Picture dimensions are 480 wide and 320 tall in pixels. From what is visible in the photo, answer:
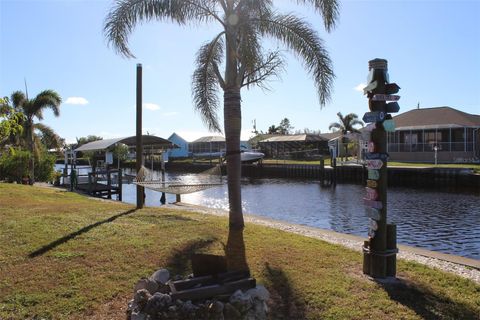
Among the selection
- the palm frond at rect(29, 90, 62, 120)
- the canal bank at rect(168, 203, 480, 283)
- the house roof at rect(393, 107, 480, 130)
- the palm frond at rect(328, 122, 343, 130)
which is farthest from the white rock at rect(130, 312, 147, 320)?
the palm frond at rect(328, 122, 343, 130)

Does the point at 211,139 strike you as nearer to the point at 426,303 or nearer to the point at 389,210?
the point at 389,210

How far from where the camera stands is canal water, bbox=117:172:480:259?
1351 cm

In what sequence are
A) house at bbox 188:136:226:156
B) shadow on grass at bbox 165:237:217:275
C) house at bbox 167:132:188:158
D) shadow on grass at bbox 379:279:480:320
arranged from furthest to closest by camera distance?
1. house at bbox 167:132:188:158
2. house at bbox 188:136:226:156
3. shadow on grass at bbox 165:237:217:275
4. shadow on grass at bbox 379:279:480:320

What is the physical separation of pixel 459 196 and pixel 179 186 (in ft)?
60.3

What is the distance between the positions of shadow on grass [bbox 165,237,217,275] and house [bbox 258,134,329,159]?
49.4 meters

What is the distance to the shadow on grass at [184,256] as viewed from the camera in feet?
19.9

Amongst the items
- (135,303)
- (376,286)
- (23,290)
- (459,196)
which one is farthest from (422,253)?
(459,196)

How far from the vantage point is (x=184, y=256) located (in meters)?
6.69

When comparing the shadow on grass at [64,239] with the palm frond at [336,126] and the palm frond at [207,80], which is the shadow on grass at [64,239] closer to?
the palm frond at [207,80]

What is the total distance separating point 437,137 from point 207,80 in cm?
3434

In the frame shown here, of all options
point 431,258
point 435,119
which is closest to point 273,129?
point 435,119

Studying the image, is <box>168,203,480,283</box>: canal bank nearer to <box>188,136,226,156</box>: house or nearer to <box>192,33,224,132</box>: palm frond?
<box>192,33,224,132</box>: palm frond

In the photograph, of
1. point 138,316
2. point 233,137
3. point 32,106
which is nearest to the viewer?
point 138,316

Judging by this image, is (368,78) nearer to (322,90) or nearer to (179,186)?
(322,90)
